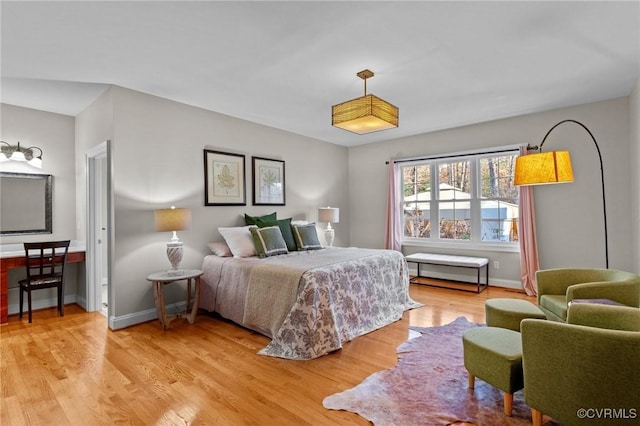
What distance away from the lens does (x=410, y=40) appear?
2.56 metres

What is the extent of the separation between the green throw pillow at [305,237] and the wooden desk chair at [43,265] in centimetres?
273

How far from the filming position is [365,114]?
112 inches

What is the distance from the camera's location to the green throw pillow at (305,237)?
4.38m

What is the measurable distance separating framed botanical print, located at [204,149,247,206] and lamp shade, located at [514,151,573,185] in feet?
11.2

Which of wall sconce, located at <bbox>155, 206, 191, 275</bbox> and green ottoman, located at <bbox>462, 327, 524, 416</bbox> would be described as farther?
wall sconce, located at <bbox>155, 206, 191, 275</bbox>

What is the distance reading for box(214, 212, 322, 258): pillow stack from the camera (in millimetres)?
3836

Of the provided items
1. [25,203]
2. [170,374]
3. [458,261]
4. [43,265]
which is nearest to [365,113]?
[170,374]

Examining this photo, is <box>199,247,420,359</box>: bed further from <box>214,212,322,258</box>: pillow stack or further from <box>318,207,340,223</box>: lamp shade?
<box>318,207,340,223</box>: lamp shade

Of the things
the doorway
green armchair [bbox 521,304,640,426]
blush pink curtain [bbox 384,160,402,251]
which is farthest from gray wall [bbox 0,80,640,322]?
green armchair [bbox 521,304,640,426]

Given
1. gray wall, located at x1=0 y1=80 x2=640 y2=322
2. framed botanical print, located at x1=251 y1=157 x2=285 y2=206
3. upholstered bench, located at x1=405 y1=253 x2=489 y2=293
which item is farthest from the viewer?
framed botanical print, located at x1=251 y1=157 x2=285 y2=206

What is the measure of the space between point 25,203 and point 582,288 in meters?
6.09

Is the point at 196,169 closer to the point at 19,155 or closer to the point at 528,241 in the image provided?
the point at 19,155

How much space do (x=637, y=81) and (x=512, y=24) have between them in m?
2.20

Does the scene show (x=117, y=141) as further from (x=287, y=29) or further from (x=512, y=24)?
(x=512, y=24)
